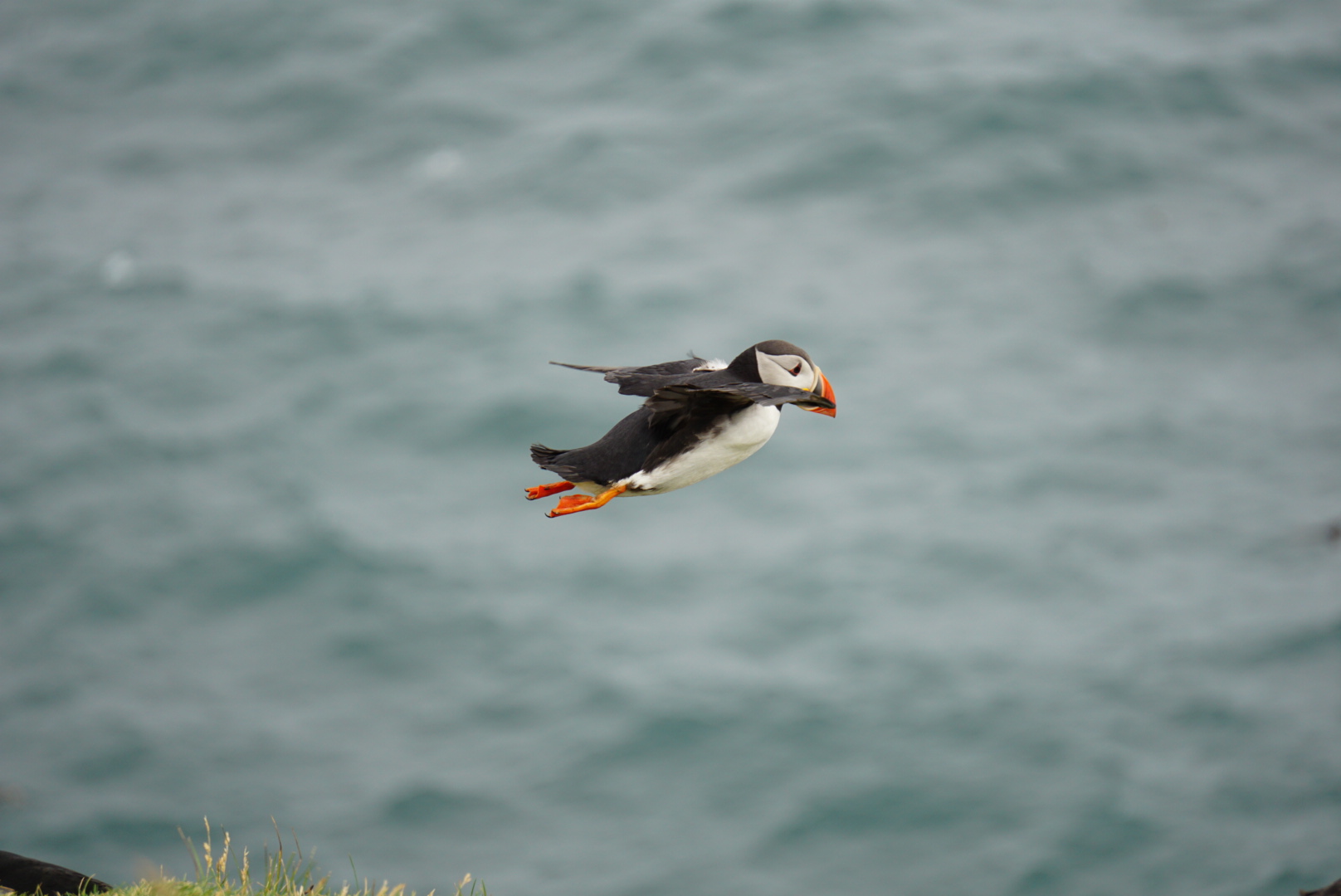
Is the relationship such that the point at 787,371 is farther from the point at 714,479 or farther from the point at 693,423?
the point at 714,479

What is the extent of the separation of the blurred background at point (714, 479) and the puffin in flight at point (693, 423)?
26.3 metres

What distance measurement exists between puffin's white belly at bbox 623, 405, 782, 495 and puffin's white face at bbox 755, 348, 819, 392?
0.39 feet

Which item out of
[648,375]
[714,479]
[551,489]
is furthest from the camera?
[714,479]

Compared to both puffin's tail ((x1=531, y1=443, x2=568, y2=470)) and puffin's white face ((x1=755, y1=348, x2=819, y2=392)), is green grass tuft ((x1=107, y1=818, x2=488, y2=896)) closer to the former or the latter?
puffin's tail ((x1=531, y1=443, x2=568, y2=470))

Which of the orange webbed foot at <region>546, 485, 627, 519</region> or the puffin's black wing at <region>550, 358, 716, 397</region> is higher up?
the puffin's black wing at <region>550, 358, 716, 397</region>

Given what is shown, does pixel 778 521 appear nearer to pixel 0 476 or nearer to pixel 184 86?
pixel 0 476

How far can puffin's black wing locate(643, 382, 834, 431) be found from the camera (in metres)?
3.26

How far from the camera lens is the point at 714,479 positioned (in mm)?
32281

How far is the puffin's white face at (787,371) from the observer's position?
3443mm

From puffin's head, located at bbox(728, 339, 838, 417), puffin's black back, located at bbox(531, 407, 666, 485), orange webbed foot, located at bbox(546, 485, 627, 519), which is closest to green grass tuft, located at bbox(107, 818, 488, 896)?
puffin's black back, located at bbox(531, 407, 666, 485)

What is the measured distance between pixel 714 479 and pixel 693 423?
28678 mm

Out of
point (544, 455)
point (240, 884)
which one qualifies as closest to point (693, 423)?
point (544, 455)

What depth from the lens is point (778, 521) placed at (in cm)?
3316

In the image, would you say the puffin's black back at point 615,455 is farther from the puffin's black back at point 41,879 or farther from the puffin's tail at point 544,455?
the puffin's black back at point 41,879
